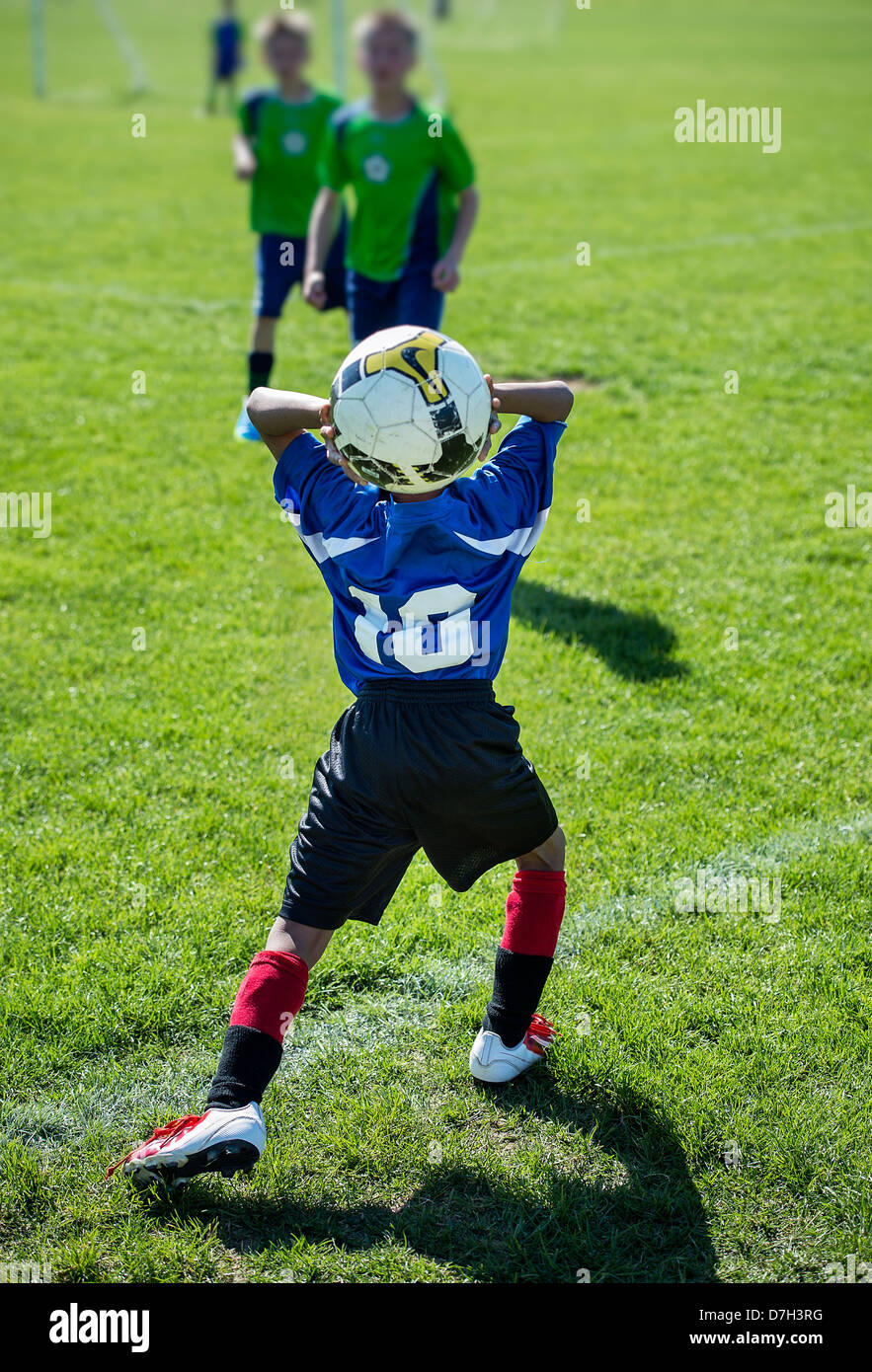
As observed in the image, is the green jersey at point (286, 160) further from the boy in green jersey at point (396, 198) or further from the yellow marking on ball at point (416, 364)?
the yellow marking on ball at point (416, 364)

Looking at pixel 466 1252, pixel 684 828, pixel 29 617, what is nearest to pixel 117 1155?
pixel 466 1252

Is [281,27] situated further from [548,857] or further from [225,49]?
[225,49]

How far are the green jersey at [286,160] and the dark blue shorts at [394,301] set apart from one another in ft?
3.53

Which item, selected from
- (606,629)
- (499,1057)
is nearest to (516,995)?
(499,1057)

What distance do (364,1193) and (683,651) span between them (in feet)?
9.21

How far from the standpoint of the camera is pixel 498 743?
2.59m

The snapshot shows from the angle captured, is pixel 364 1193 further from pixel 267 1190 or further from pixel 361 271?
pixel 361 271

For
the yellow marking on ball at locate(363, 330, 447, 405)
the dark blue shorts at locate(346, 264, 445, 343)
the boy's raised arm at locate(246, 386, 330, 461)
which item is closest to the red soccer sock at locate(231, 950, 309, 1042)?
the boy's raised arm at locate(246, 386, 330, 461)

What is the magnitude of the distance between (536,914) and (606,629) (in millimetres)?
2368

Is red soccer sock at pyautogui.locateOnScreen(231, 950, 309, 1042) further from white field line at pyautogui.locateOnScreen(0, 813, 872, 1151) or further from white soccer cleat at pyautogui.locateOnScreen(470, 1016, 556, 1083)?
white soccer cleat at pyautogui.locateOnScreen(470, 1016, 556, 1083)

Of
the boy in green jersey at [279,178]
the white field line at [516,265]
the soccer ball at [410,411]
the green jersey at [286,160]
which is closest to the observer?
the soccer ball at [410,411]

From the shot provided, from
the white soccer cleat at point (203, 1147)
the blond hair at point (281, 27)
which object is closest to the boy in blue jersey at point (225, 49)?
the blond hair at point (281, 27)

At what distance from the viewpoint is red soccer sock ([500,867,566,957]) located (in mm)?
2867

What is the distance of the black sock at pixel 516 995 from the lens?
9.45 feet
